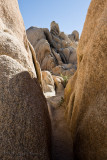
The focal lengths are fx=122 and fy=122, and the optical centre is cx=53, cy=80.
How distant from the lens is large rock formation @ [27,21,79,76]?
25.9m

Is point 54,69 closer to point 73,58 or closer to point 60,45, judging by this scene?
point 73,58

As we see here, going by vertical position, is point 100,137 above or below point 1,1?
below

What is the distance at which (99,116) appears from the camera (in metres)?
2.79

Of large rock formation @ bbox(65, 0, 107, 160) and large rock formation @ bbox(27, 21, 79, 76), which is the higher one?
large rock formation @ bbox(27, 21, 79, 76)

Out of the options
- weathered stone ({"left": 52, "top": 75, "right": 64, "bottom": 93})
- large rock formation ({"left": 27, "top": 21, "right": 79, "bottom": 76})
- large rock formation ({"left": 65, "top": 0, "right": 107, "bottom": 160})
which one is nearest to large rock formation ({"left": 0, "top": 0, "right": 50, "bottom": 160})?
large rock formation ({"left": 65, "top": 0, "right": 107, "bottom": 160})

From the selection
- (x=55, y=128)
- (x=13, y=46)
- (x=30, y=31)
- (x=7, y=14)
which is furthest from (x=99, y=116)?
(x=30, y=31)

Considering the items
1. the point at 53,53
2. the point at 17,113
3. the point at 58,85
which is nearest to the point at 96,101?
the point at 17,113

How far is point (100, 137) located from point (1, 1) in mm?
5063

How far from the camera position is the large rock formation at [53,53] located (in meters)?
25.9

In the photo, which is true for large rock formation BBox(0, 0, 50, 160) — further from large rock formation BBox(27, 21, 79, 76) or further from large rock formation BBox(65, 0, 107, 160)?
large rock formation BBox(27, 21, 79, 76)

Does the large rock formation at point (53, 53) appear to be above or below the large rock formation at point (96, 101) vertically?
above

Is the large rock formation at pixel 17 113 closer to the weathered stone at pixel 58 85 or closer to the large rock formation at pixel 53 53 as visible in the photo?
the weathered stone at pixel 58 85

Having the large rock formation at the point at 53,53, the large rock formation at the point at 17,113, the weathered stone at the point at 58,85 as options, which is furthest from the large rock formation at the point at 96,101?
the large rock formation at the point at 53,53

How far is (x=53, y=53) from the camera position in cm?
2959
